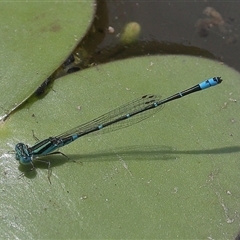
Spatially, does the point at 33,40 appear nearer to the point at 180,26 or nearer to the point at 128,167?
the point at 128,167

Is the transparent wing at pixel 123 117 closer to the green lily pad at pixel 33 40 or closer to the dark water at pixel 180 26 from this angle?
the green lily pad at pixel 33 40

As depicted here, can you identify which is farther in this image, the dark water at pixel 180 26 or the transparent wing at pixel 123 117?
the dark water at pixel 180 26

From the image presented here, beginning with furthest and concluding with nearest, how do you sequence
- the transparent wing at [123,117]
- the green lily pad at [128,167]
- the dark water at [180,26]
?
the dark water at [180,26], the transparent wing at [123,117], the green lily pad at [128,167]

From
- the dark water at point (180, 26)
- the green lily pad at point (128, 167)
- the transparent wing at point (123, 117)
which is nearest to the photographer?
the green lily pad at point (128, 167)

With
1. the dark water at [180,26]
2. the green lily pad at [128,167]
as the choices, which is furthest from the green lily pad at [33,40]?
the dark water at [180,26]

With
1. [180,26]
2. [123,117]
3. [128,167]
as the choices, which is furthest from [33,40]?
[180,26]

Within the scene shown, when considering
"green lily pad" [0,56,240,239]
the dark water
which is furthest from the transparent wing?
the dark water

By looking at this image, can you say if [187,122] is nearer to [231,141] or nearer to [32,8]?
[231,141]

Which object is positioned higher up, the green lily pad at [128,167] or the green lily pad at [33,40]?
the green lily pad at [33,40]
